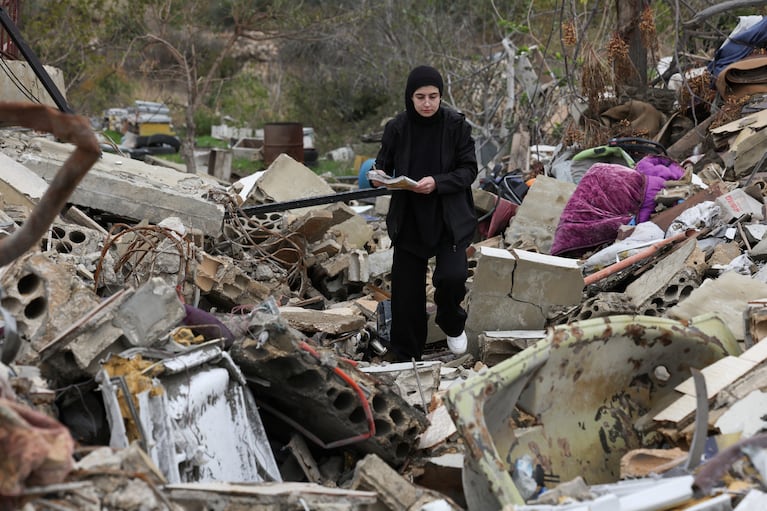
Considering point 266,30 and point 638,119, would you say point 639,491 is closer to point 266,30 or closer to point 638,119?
point 638,119

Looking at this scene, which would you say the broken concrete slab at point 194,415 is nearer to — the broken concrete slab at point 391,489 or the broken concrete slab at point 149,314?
the broken concrete slab at point 149,314

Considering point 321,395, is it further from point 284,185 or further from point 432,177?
point 284,185

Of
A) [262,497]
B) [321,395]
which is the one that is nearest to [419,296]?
[321,395]

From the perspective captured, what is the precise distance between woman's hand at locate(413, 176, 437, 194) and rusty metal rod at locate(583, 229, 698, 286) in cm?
202

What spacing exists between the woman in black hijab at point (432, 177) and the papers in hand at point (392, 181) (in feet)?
0.20

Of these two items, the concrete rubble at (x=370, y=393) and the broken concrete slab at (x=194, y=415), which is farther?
the broken concrete slab at (x=194, y=415)

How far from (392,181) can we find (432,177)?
0.27 meters

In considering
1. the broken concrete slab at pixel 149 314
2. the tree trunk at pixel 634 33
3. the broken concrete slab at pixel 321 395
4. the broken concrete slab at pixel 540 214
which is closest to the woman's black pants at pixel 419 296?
the broken concrete slab at pixel 321 395

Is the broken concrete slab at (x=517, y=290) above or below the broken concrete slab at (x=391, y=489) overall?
above

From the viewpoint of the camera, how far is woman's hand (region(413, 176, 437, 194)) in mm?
5277

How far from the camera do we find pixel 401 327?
19.3 ft

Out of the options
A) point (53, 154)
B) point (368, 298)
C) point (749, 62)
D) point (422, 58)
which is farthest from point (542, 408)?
point (422, 58)

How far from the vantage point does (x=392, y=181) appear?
5.20 meters

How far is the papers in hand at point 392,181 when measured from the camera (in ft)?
17.0
